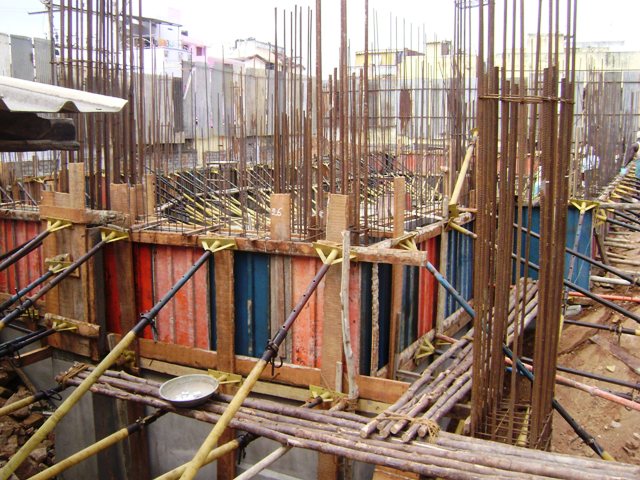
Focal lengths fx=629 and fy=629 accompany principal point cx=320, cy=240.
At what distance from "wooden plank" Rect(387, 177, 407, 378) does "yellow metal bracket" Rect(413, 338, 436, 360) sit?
801mm

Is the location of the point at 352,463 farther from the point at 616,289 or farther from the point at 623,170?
the point at 623,170

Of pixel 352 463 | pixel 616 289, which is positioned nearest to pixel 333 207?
pixel 352 463

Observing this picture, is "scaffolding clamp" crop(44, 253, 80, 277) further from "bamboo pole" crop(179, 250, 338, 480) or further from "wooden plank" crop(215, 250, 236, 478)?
"bamboo pole" crop(179, 250, 338, 480)

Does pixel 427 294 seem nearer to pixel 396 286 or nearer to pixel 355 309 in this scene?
pixel 396 286

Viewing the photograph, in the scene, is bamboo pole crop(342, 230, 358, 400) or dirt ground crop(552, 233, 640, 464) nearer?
bamboo pole crop(342, 230, 358, 400)

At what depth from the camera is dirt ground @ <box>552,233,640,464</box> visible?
25.6ft

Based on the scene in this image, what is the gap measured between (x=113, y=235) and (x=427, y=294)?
360 centimetres

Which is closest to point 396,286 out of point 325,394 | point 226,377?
point 325,394

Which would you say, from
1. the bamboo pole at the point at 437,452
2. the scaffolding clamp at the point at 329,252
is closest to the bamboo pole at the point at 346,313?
the scaffolding clamp at the point at 329,252

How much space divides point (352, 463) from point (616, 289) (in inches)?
304

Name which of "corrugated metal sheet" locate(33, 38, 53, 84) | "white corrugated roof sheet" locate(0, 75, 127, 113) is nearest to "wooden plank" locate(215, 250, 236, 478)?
"white corrugated roof sheet" locate(0, 75, 127, 113)

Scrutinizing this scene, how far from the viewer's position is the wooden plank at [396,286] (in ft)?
20.5

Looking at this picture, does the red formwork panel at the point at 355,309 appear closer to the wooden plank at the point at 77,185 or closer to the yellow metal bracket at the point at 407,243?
the yellow metal bracket at the point at 407,243

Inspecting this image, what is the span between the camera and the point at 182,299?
674 cm
